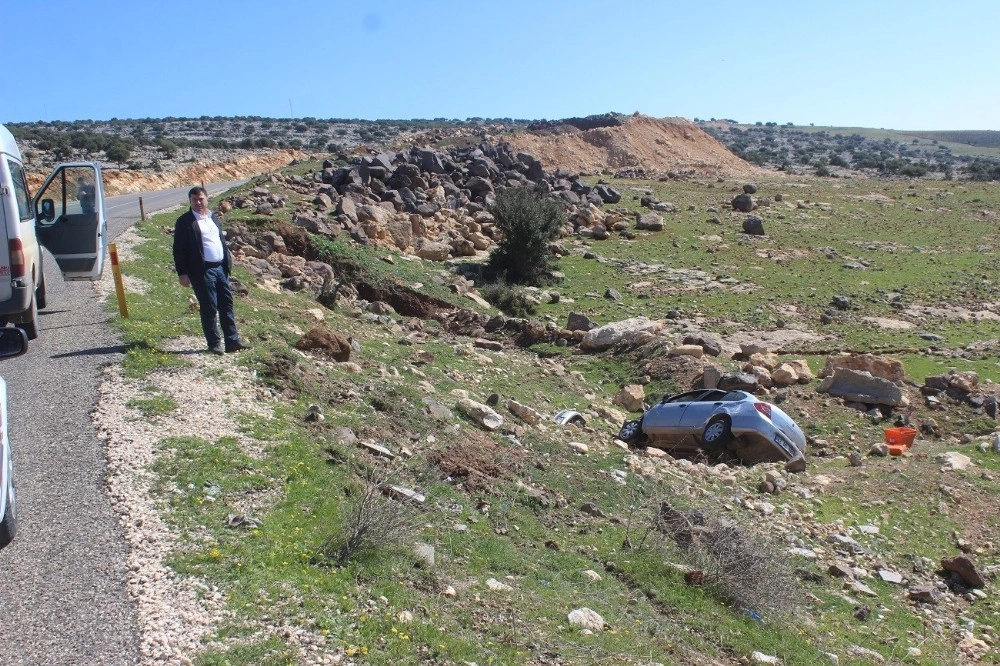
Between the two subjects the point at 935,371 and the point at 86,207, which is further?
the point at 935,371

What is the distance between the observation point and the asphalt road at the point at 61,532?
459cm

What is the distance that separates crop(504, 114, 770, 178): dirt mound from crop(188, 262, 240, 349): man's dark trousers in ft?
173

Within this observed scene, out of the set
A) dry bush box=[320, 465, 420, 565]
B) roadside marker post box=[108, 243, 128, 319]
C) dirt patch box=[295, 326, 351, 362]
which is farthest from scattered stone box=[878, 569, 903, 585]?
roadside marker post box=[108, 243, 128, 319]

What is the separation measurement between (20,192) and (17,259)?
4.07ft

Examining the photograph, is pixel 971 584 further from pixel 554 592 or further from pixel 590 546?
pixel 554 592

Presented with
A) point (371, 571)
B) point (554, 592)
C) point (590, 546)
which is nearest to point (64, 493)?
point (371, 571)

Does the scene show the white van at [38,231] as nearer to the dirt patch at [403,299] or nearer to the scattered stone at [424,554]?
the scattered stone at [424,554]

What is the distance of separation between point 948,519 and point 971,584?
1605 millimetres

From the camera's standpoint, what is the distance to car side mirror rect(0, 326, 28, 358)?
4980mm

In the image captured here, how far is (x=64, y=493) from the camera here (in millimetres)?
6262

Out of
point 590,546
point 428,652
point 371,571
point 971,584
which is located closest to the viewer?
point 428,652

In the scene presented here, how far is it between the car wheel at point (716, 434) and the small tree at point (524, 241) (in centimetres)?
1360

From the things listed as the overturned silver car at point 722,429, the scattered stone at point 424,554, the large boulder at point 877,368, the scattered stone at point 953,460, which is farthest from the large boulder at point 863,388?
the scattered stone at point 424,554

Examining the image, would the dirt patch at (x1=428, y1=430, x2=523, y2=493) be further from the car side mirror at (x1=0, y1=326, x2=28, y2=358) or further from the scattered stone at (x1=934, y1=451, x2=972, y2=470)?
the scattered stone at (x1=934, y1=451, x2=972, y2=470)
